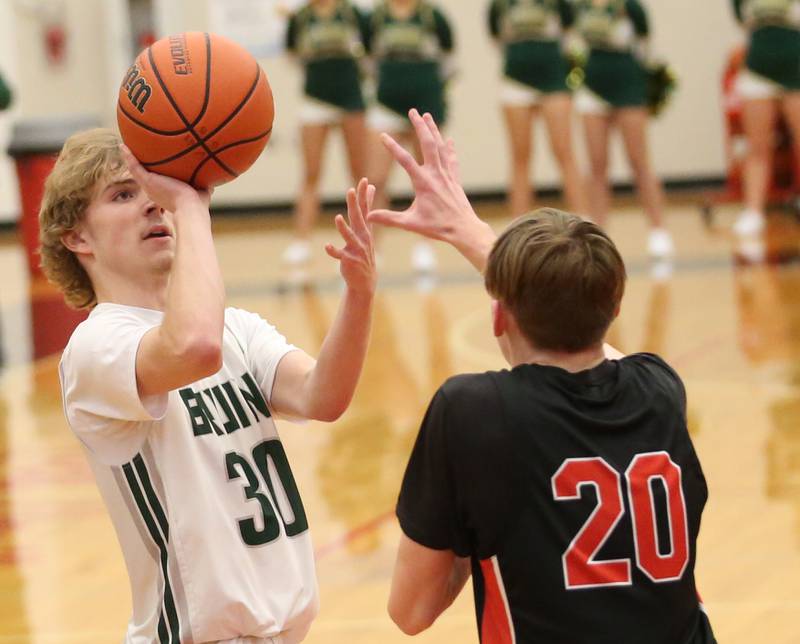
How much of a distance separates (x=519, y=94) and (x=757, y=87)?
1770 millimetres

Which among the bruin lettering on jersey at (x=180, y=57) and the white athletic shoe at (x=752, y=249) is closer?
the bruin lettering on jersey at (x=180, y=57)

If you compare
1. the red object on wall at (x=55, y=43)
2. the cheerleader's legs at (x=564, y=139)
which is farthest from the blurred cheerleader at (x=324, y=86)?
the red object on wall at (x=55, y=43)

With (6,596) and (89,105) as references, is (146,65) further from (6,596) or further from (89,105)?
(89,105)

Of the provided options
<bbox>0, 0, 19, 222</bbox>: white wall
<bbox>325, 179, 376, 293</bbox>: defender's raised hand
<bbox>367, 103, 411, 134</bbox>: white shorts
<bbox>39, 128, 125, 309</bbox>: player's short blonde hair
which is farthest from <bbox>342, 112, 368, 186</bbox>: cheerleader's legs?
<bbox>325, 179, 376, 293</bbox>: defender's raised hand

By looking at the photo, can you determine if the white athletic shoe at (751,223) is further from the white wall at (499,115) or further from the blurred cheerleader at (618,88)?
the white wall at (499,115)

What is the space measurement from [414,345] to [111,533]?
112 inches

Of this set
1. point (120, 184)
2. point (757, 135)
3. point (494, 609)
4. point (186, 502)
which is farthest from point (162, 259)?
point (757, 135)

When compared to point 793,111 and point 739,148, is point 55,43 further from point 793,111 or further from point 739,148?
point 793,111

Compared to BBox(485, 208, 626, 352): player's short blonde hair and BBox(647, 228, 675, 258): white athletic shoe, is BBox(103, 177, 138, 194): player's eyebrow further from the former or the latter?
BBox(647, 228, 675, 258): white athletic shoe

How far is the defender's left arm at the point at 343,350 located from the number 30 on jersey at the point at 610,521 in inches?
22.2

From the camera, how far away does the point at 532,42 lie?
9773 mm

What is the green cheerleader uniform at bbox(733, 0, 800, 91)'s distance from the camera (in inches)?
388

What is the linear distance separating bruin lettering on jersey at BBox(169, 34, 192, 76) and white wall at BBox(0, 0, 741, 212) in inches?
444

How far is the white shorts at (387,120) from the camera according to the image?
1004cm
